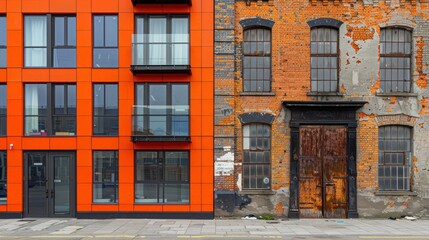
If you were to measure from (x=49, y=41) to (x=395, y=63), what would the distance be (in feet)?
47.4

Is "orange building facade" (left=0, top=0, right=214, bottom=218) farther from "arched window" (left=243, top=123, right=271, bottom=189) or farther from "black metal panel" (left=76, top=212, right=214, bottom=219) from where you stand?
"arched window" (left=243, top=123, right=271, bottom=189)

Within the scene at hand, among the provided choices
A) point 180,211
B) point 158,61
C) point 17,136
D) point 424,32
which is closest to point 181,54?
point 158,61

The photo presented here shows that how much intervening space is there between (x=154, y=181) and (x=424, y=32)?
12750 mm

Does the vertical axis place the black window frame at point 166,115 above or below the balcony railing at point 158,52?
below

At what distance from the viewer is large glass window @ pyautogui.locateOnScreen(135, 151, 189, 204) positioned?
14484 millimetres

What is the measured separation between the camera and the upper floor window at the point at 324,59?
14750 mm

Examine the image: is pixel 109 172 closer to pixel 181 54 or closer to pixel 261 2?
pixel 181 54

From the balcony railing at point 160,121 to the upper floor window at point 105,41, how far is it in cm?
231

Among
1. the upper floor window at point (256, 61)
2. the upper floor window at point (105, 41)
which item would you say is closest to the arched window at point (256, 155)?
the upper floor window at point (256, 61)

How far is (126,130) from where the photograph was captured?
1445cm

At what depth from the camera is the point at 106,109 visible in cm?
1464

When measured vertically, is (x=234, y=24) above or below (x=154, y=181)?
above

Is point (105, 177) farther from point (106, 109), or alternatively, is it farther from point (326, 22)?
point (326, 22)

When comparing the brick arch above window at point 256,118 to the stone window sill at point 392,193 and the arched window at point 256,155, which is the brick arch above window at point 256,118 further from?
the stone window sill at point 392,193
